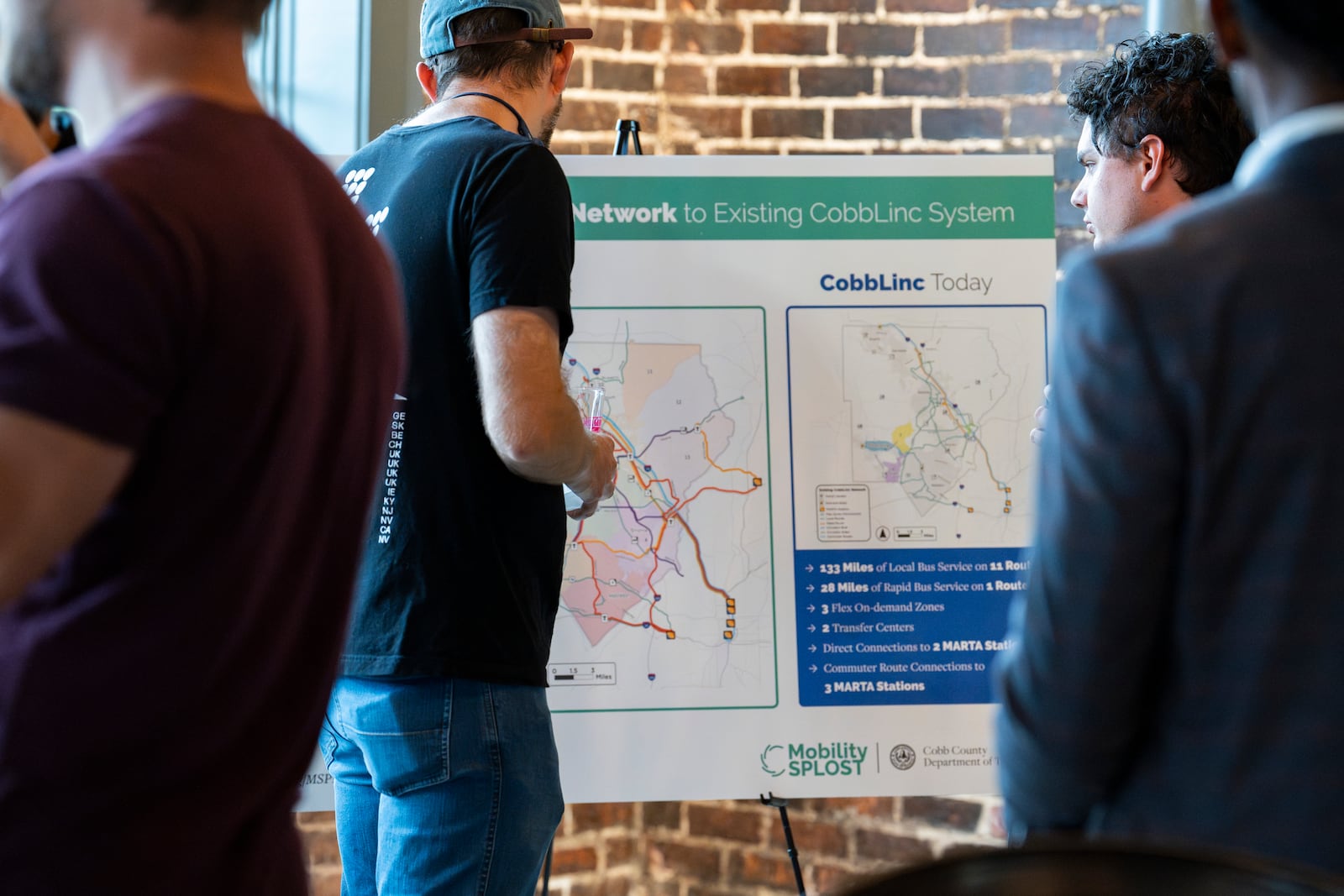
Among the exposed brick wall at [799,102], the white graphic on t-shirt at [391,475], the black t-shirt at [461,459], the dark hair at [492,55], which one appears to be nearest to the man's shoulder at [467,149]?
the black t-shirt at [461,459]

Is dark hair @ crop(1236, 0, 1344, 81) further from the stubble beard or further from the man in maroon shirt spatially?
the stubble beard

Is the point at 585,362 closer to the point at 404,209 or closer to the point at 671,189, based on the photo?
the point at 671,189

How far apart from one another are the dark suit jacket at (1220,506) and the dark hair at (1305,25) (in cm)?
5

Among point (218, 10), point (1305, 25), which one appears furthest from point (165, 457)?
point (1305, 25)

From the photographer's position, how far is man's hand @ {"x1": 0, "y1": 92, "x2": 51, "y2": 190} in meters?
0.91

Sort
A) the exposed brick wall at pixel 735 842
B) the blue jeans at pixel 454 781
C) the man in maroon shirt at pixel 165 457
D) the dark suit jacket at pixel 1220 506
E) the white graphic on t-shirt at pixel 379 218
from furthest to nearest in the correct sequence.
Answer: the exposed brick wall at pixel 735 842 → the white graphic on t-shirt at pixel 379 218 → the blue jeans at pixel 454 781 → the dark suit jacket at pixel 1220 506 → the man in maroon shirt at pixel 165 457

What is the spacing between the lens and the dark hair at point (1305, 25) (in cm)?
81

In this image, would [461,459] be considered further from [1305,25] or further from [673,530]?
[1305,25]

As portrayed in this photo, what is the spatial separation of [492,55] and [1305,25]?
115cm

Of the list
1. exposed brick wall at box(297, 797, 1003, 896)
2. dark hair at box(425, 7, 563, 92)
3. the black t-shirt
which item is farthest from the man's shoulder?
exposed brick wall at box(297, 797, 1003, 896)

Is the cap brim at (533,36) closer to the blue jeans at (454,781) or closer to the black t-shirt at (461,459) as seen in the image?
the black t-shirt at (461,459)

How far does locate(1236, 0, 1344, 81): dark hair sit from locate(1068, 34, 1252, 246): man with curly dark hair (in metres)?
1.10

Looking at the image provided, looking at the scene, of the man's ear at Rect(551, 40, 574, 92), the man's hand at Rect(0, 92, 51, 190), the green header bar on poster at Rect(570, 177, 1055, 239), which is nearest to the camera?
the man's hand at Rect(0, 92, 51, 190)

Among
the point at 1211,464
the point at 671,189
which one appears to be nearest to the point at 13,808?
the point at 1211,464
